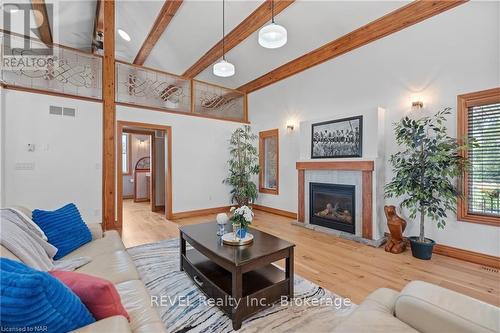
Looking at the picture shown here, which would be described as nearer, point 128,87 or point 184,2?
point 184,2

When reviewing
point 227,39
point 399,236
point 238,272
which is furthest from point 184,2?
point 399,236

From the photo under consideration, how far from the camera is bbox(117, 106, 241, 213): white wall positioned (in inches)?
207

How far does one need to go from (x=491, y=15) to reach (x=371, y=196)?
2.67 metres

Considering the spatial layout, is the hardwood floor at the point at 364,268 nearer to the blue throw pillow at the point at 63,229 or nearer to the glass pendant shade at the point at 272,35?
the blue throw pillow at the point at 63,229

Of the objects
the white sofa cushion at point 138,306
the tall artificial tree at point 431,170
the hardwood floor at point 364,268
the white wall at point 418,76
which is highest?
the white wall at point 418,76

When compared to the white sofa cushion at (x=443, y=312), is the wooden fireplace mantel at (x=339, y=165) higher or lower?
higher

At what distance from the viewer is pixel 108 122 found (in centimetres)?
444

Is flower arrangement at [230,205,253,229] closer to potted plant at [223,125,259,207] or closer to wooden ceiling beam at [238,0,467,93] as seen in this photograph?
potted plant at [223,125,259,207]

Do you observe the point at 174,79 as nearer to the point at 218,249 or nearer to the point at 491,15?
the point at 218,249

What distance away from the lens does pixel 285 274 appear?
2207 mm

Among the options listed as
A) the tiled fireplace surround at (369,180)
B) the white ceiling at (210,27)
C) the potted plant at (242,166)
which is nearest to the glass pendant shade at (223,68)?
the white ceiling at (210,27)

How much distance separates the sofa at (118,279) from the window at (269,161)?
402 cm

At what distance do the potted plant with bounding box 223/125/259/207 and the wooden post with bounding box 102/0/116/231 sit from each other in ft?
8.62

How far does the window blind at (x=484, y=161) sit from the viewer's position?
2834mm
